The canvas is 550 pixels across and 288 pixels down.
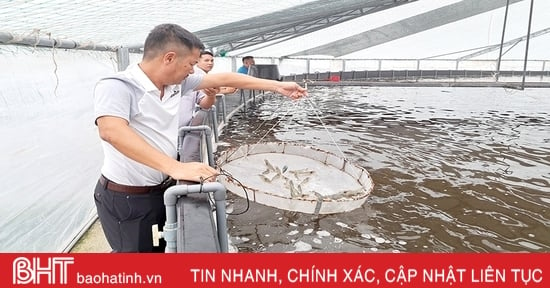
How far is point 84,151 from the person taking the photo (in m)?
3.29

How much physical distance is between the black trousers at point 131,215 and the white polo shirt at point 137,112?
8 cm

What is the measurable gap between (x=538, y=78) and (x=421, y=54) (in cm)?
813

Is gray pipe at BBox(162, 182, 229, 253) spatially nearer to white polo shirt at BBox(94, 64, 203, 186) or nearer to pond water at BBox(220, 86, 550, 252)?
white polo shirt at BBox(94, 64, 203, 186)

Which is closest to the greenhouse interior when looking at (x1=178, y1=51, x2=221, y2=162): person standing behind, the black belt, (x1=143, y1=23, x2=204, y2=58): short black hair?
(x1=178, y1=51, x2=221, y2=162): person standing behind

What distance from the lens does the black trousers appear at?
1.76 metres

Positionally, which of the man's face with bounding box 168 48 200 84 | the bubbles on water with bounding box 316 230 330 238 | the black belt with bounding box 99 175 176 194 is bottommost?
the bubbles on water with bounding box 316 230 330 238

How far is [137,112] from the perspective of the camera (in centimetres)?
155

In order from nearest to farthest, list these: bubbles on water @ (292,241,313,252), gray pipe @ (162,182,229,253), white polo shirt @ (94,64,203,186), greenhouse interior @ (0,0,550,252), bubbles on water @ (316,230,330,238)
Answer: gray pipe @ (162,182,229,253) < white polo shirt @ (94,64,203,186) < greenhouse interior @ (0,0,550,252) < bubbles on water @ (292,241,313,252) < bubbles on water @ (316,230,330,238)

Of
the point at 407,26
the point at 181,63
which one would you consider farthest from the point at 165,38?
the point at 407,26

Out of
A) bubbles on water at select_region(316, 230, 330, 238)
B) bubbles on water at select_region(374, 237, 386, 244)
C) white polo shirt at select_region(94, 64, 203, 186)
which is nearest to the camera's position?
white polo shirt at select_region(94, 64, 203, 186)

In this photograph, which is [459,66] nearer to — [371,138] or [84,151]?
[371,138]

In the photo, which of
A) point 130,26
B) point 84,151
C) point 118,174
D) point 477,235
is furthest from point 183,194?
point 130,26

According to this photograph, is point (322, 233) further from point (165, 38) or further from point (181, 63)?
point (165, 38)

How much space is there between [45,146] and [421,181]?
461 centimetres
